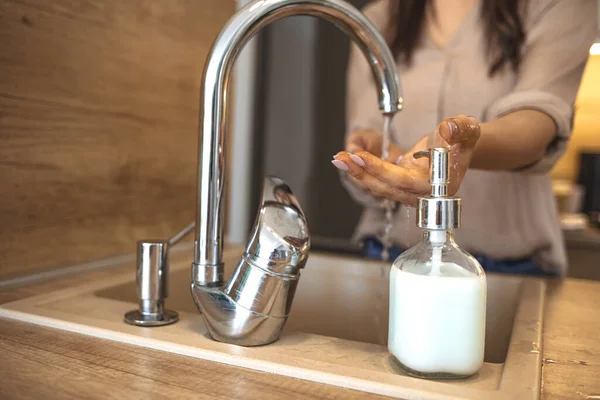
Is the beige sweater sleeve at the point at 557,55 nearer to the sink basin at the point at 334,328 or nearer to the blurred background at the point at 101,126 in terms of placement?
the sink basin at the point at 334,328

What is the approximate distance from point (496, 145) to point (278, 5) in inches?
13.7

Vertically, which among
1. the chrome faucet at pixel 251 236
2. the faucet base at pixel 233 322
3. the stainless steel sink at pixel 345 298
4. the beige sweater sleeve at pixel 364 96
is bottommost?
the stainless steel sink at pixel 345 298

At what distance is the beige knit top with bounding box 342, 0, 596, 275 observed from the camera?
1.02 metres

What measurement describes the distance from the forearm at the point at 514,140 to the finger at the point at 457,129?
18 cm

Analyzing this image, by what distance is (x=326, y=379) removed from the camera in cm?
48

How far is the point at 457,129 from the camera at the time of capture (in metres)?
0.51

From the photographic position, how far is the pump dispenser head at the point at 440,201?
47 cm

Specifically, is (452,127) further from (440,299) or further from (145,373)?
(145,373)

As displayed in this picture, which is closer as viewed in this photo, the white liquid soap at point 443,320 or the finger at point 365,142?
the white liquid soap at point 443,320

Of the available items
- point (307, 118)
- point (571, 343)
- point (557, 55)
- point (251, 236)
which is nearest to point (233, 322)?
point (251, 236)

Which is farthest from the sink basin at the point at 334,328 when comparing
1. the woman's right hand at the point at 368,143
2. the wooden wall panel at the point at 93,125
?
the woman's right hand at the point at 368,143

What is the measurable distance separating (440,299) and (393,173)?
12 centimetres

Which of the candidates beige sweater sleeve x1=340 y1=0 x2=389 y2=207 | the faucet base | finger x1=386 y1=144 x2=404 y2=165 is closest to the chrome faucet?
the faucet base

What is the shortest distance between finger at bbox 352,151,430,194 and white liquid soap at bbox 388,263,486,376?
0.08m
